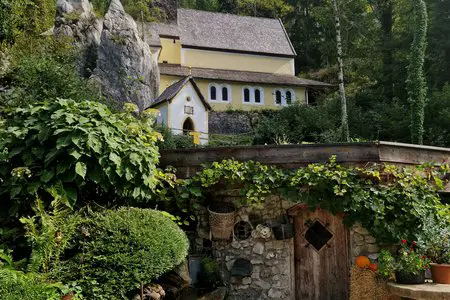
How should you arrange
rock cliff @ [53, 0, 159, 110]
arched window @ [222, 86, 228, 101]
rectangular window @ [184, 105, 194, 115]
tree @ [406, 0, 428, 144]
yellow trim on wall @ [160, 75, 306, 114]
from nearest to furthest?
tree @ [406, 0, 428, 144]
rock cliff @ [53, 0, 159, 110]
rectangular window @ [184, 105, 194, 115]
yellow trim on wall @ [160, 75, 306, 114]
arched window @ [222, 86, 228, 101]

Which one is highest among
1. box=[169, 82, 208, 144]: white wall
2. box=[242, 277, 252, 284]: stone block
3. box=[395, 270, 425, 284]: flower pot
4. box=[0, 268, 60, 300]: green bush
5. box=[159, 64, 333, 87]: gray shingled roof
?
box=[159, 64, 333, 87]: gray shingled roof

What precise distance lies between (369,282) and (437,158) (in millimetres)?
2700

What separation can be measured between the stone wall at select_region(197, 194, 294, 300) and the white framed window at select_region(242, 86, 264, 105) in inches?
992

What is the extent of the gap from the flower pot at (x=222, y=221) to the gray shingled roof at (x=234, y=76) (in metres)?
23.6

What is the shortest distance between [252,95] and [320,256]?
25.8 meters

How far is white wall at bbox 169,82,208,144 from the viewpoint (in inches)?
985

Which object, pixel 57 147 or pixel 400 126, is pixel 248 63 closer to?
pixel 400 126

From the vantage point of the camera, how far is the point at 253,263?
25.0ft

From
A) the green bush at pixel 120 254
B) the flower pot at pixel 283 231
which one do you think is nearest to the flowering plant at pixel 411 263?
the flower pot at pixel 283 231

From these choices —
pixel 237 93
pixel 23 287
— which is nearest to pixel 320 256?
pixel 23 287

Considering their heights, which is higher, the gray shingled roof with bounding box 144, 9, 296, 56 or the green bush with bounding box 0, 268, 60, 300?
the gray shingled roof with bounding box 144, 9, 296, 56

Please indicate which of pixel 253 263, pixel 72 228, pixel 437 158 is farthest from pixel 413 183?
pixel 72 228

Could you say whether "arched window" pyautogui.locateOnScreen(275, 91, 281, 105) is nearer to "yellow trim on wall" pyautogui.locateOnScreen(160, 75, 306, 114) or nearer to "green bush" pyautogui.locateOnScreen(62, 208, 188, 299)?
"yellow trim on wall" pyautogui.locateOnScreen(160, 75, 306, 114)

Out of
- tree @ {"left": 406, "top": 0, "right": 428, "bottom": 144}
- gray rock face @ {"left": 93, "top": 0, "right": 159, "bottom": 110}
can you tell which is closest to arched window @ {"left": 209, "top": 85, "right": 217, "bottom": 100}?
gray rock face @ {"left": 93, "top": 0, "right": 159, "bottom": 110}
